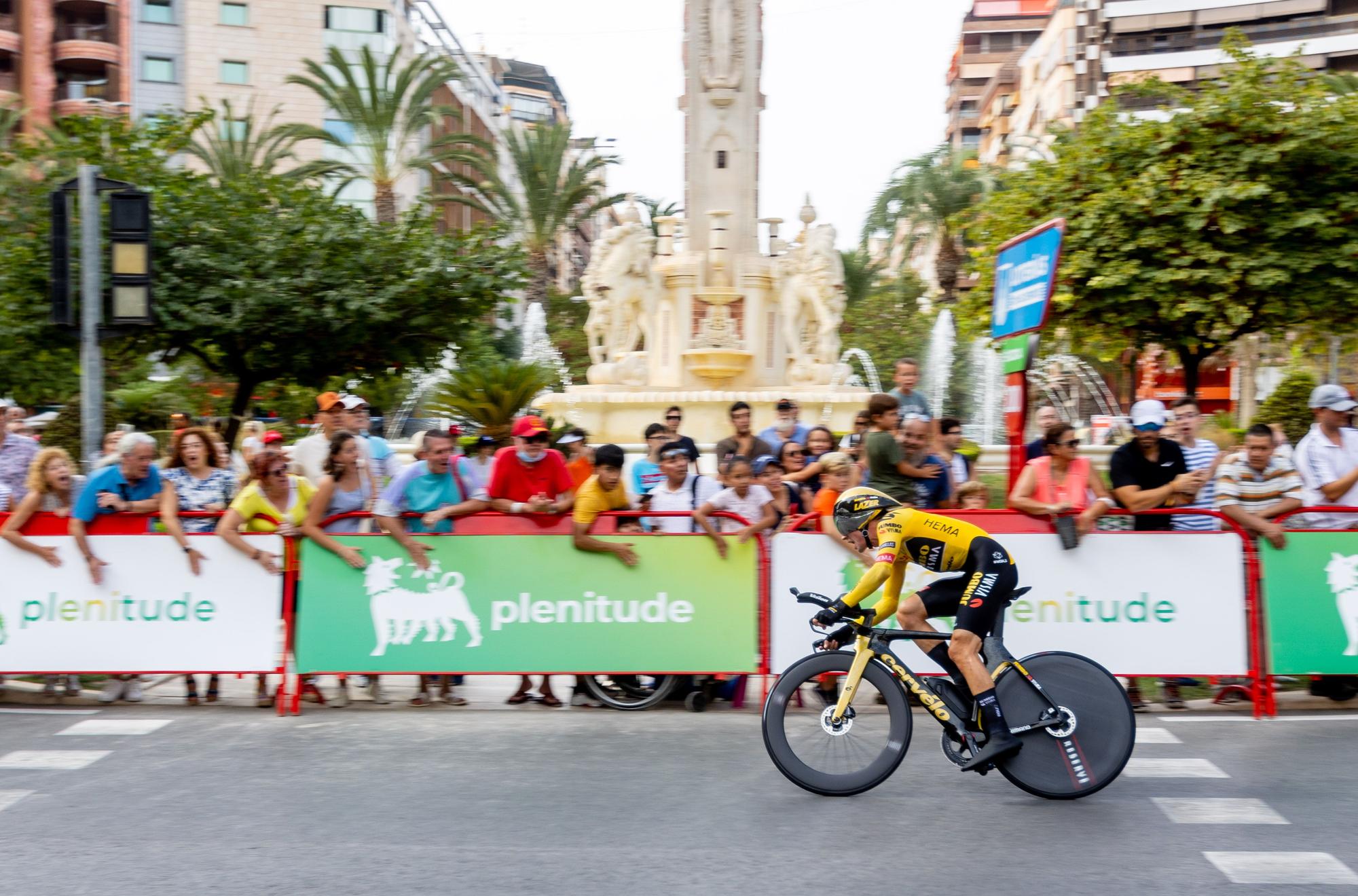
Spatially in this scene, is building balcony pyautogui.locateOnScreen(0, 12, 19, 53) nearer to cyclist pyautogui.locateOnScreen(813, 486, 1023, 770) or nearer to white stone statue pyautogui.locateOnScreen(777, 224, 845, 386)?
white stone statue pyautogui.locateOnScreen(777, 224, 845, 386)

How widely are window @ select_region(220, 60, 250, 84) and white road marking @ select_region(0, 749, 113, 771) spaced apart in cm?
5937

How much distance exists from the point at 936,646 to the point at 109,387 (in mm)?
31076

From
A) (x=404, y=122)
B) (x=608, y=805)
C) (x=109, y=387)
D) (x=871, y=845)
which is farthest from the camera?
(x=404, y=122)

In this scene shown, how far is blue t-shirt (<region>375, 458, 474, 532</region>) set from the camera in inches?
368

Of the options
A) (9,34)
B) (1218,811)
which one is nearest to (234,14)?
(9,34)

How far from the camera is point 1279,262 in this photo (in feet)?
76.9

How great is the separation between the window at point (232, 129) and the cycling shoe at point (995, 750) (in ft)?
122

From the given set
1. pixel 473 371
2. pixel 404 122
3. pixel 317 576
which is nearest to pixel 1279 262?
pixel 473 371

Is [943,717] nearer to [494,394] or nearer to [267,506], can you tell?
[267,506]

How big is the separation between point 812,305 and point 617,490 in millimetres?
16658

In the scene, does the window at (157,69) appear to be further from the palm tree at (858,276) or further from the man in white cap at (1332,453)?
the man in white cap at (1332,453)

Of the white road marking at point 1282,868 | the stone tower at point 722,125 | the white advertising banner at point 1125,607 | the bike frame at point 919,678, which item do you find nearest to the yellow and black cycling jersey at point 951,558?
the bike frame at point 919,678

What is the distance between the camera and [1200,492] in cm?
959

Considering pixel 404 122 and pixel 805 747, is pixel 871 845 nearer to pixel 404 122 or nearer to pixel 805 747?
pixel 805 747
